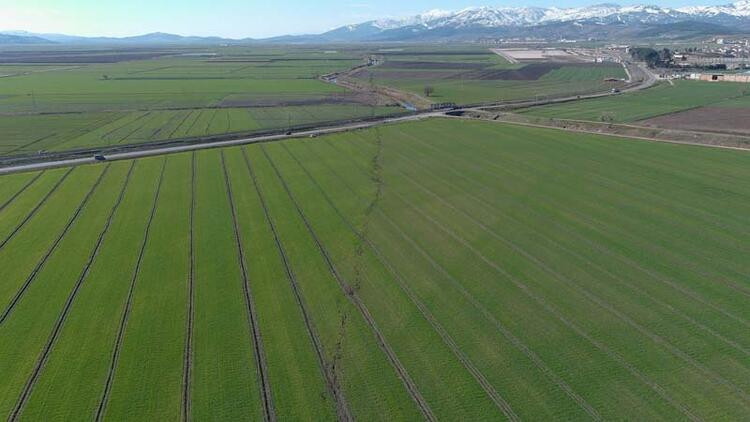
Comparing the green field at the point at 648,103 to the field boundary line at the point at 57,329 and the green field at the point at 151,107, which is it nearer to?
the green field at the point at 151,107

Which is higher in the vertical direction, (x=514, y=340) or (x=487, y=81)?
(x=487, y=81)

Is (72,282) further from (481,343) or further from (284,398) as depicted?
(481,343)

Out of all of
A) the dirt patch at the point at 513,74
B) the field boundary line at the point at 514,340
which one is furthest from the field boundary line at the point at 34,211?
the dirt patch at the point at 513,74

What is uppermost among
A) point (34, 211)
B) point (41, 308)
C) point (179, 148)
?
point (179, 148)

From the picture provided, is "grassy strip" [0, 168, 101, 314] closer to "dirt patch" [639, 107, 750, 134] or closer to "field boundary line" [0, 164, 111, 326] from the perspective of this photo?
"field boundary line" [0, 164, 111, 326]

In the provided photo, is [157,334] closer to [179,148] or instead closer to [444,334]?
[444,334]

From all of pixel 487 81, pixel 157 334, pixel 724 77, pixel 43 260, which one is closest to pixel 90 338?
pixel 157 334

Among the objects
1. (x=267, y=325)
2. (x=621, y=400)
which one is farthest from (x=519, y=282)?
(x=267, y=325)
